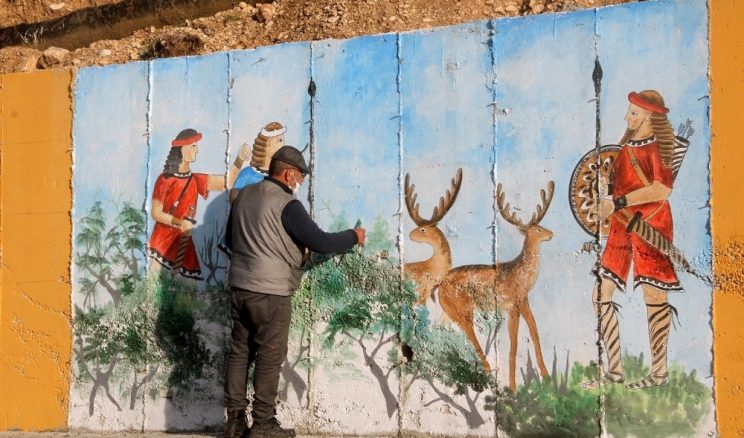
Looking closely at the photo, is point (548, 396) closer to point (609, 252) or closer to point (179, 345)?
point (609, 252)

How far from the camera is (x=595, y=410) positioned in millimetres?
4887

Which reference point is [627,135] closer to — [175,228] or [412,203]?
[412,203]

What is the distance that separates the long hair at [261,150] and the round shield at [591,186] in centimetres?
193

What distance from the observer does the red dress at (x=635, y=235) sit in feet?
15.8

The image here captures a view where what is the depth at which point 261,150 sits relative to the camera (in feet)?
19.2

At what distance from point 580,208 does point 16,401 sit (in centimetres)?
410

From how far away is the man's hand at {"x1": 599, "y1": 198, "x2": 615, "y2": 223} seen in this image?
4.96 metres

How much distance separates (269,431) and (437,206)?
164cm

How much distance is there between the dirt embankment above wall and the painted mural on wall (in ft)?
4.88

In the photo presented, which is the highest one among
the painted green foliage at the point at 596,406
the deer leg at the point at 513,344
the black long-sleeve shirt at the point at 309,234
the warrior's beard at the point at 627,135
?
the warrior's beard at the point at 627,135

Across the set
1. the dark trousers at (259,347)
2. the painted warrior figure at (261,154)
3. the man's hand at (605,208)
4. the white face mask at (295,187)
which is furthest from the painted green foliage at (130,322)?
the man's hand at (605,208)

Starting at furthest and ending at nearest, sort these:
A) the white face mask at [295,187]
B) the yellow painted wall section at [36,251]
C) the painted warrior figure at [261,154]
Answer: the yellow painted wall section at [36,251]
the painted warrior figure at [261,154]
the white face mask at [295,187]

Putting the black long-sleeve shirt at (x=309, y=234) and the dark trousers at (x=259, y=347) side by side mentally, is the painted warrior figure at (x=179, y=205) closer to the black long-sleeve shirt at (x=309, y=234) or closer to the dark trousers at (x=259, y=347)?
the dark trousers at (x=259, y=347)

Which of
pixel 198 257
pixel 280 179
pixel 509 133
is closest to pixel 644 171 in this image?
pixel 509 133
